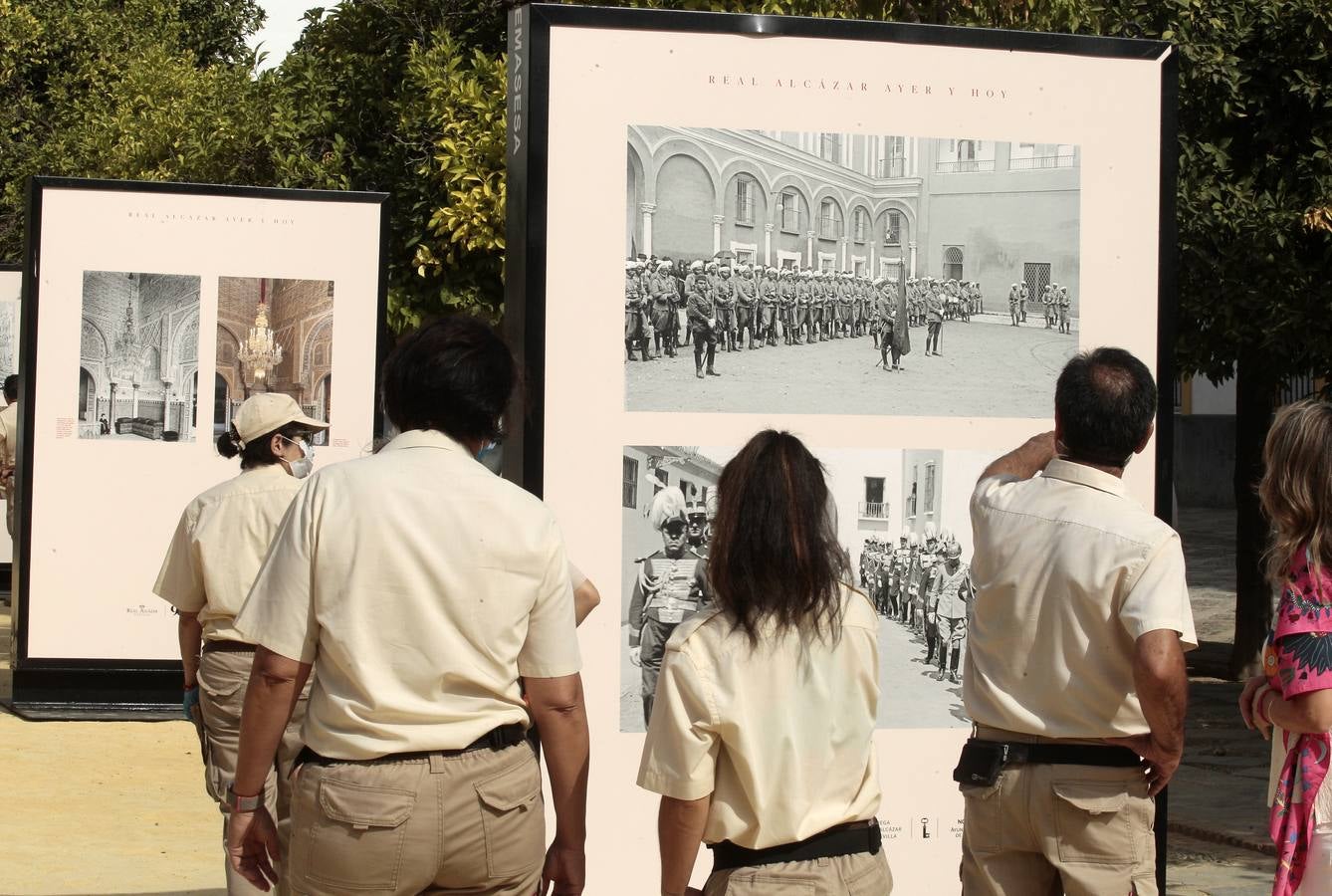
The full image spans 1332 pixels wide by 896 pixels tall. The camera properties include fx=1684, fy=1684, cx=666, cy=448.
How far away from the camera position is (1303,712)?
3656 mm

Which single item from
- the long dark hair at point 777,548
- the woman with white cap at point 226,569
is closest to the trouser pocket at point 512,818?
the long dark hair at point 777,548

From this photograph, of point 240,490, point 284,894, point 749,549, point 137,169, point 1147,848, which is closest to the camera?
point 749,549

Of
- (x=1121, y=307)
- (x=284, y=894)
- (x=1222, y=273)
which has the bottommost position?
(x=284, y=894)

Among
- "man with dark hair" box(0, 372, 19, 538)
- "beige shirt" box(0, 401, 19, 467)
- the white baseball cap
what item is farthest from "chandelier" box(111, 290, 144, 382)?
the white baseball cap

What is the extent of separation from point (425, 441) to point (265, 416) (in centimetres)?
240

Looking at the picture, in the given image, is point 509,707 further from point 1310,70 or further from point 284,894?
point 1310,70

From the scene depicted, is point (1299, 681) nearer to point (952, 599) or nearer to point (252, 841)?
point (952, 599)

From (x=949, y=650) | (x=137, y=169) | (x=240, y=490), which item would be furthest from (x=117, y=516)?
(x=137, y=169)

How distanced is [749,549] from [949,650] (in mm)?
2202

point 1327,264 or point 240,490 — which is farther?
point 1327,264

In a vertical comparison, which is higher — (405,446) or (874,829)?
(405,446)

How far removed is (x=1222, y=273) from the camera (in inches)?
403

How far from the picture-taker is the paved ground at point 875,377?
4922 mm

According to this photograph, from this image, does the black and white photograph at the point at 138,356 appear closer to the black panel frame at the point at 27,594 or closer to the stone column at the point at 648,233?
the black panel frame at the point at 27,594
